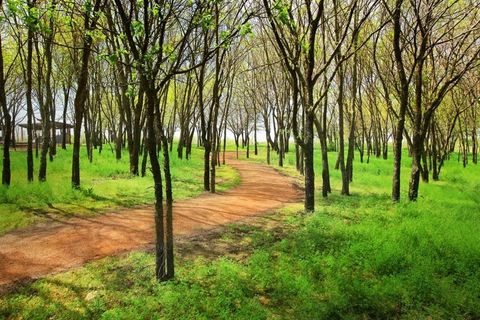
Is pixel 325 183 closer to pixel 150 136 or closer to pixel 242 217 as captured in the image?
pixel 242 217

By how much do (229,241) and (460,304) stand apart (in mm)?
4836

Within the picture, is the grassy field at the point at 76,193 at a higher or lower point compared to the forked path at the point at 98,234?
higher

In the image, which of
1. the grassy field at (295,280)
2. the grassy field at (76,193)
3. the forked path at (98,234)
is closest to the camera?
the grassy field at (295,280)

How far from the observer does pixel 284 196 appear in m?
15.1

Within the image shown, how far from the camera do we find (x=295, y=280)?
21.6ft

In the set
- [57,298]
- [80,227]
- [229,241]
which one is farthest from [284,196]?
[57,298]

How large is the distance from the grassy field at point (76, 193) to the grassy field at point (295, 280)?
7.74 feet

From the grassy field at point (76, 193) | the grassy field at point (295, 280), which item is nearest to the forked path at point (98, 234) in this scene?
the grassy field at point (295, 280)

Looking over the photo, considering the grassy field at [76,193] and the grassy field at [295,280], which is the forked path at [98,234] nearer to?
the grassy field at [295,280]

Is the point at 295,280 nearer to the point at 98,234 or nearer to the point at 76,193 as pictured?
the point at 98,234

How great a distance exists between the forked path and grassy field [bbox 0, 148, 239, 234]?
0.88m

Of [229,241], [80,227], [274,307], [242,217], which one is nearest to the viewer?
[274,307]

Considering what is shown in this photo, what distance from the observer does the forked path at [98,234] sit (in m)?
7.21

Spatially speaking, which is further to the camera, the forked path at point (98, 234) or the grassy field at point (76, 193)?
the grassy field at point (76, 193)
